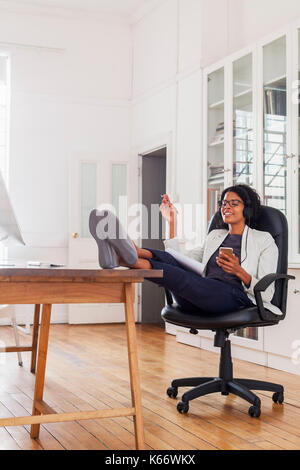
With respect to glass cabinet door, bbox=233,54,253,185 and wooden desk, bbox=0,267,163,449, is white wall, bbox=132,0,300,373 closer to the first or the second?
glass cabinet door, bbox=233,54,253,185

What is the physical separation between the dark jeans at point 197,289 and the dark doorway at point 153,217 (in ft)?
11.7

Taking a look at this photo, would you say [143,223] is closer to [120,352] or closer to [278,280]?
[120,352]

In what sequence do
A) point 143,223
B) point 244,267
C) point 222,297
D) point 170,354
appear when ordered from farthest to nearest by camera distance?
point 143,223
point 170,354
point 244,267
point 222,297

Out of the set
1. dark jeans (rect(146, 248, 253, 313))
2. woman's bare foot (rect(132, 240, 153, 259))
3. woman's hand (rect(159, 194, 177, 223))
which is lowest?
dark jeans (rect(146, 248, 253, 313))

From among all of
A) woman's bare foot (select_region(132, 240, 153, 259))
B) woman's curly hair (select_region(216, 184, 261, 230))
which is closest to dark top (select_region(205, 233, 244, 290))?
woman's curly hair (select_region(216, 184, 261, 230))

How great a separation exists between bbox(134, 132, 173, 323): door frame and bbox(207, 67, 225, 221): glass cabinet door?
2.30 feet

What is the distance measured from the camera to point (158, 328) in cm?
601

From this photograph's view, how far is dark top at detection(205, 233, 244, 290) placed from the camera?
2955mm

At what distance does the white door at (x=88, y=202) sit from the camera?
6176 mm

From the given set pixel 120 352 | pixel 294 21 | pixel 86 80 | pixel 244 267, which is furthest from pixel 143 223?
pixel 244 267

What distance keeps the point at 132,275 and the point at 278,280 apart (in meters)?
1.15

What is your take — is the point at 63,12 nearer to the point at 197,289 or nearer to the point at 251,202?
the point at 251,202

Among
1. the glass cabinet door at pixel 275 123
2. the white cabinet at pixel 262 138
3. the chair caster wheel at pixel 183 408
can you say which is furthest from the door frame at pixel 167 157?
the chair caster wheel at pixel 183 408

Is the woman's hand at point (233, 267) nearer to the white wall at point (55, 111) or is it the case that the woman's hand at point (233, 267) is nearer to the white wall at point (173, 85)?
the white wall at point (173, 85)
